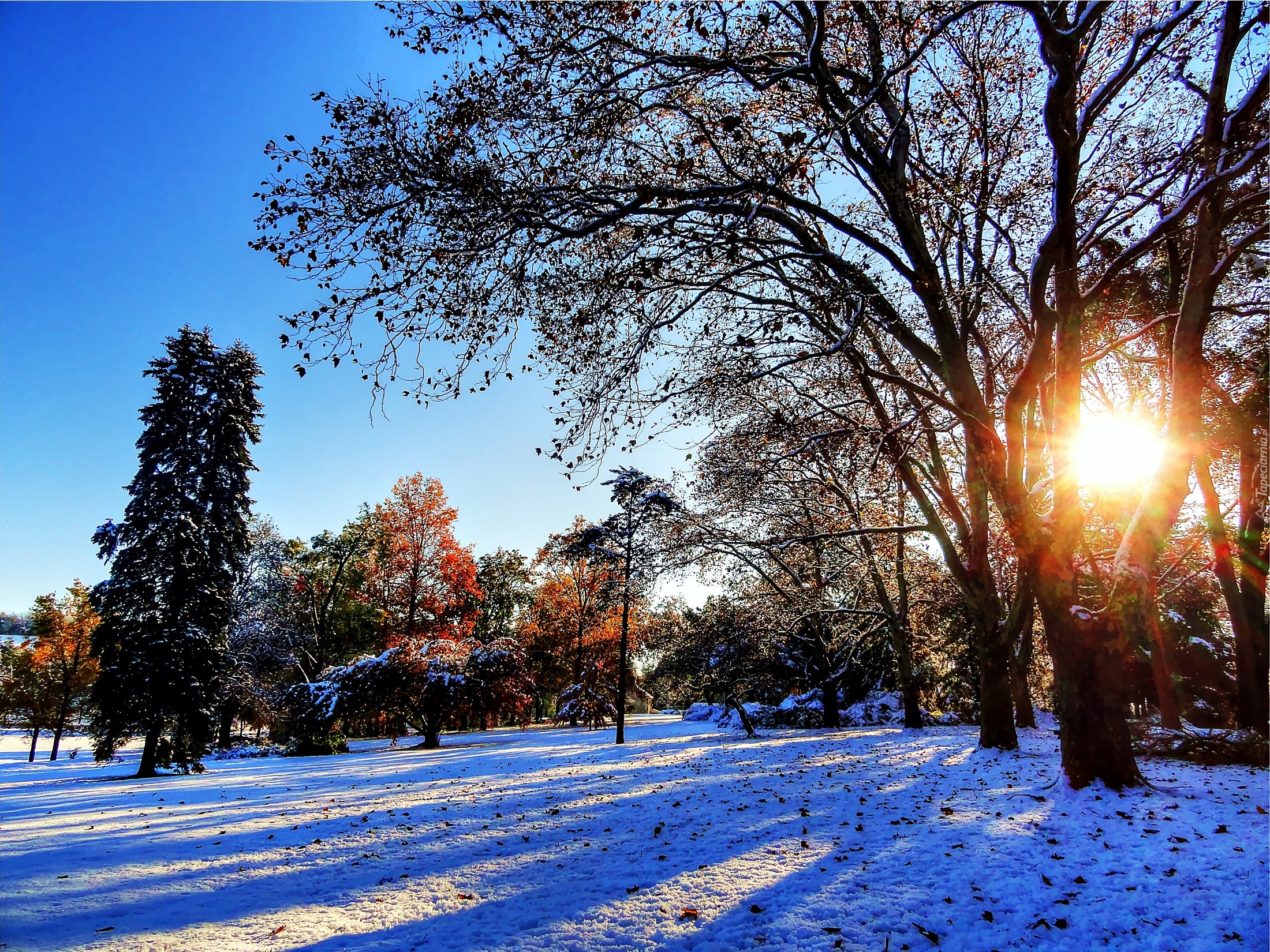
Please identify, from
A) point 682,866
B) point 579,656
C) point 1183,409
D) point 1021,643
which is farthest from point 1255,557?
point 579,656

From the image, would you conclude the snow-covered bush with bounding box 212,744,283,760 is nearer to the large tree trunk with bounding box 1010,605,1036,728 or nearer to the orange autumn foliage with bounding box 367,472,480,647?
the orange autumn foliage with bounding box 367,472,480,647

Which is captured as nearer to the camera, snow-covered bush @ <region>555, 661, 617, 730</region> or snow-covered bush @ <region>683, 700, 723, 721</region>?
snow-covered bush @ <region>555, 661, 617, 730</region>

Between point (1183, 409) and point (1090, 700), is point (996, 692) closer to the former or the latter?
point (1090, 700)

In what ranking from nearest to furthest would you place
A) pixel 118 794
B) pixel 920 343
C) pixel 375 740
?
pixel 920 343
pixel 118 794
pixel 375 740

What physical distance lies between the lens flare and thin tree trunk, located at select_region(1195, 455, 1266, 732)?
2.59 metres

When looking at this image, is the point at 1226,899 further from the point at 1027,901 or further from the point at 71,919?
the point at 71,919

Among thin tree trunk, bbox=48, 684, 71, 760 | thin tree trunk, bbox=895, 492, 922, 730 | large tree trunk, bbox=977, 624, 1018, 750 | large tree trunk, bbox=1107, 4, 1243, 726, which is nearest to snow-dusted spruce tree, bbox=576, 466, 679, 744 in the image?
thin tree trunk, bbox=895, 492, 922, 730

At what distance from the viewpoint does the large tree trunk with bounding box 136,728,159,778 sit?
15.5 metres

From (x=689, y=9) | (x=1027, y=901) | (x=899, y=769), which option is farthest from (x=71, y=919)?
(x=899, y=769)

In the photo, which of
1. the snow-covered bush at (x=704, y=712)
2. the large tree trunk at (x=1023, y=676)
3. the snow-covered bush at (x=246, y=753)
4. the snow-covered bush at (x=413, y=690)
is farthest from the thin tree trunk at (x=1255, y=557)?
the snow-covered bush at (x=246, y=753)

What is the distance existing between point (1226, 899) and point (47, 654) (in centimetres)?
3886

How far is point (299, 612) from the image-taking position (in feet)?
115

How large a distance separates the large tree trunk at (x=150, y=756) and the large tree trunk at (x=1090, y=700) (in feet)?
68.5

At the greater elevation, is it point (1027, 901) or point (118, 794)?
point (1027, 901)
